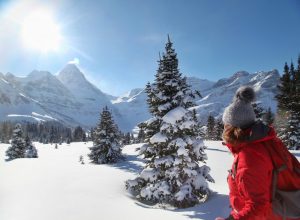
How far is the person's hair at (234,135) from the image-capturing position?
2.87 meters

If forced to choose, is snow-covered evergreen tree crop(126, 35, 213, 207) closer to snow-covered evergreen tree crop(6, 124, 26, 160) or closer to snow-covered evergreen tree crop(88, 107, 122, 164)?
snow-covered evergreen tree crop(88, 107, 122, 164)

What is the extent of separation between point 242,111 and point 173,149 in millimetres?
13413

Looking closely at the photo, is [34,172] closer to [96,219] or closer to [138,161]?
[96,219]

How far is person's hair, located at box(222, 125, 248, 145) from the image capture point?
2.87m

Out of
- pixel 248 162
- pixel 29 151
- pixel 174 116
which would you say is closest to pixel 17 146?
pixel 29 151

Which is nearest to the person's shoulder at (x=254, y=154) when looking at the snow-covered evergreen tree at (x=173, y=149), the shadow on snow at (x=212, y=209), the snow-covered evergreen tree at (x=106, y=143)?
the shadow on snow at (x=212, y=209)

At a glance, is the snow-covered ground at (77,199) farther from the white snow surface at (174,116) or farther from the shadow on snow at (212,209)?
the white snow surface at (174,116)

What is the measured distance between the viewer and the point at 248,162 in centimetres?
270

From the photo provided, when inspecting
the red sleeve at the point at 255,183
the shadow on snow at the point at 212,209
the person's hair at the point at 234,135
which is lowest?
the shadow on snow at the point at 212,209

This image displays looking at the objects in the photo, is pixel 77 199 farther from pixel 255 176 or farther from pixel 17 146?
pixel 17 146

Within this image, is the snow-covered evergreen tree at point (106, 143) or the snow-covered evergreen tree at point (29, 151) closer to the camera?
the snow-covered evergreen tree at point (106, 143)

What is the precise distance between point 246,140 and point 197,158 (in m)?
13.5

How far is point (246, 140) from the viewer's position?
2803mm

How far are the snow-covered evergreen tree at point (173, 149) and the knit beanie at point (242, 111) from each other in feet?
39.1
